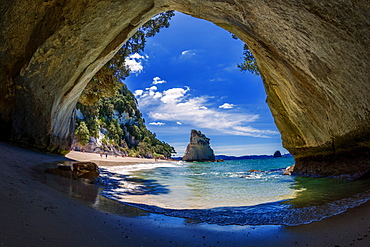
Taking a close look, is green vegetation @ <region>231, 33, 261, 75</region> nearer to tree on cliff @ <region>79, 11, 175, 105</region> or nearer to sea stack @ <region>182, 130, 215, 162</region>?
tree on cliff @ <region>79, 11, 175, 105</region>

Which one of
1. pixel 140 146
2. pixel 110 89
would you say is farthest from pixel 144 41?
pixel 140 146

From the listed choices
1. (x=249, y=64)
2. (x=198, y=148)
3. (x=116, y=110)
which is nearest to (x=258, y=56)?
(x=249, y=64)

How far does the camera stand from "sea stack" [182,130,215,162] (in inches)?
3447

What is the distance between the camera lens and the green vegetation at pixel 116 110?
507 inches

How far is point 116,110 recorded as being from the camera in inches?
2640

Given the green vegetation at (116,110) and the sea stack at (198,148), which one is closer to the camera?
the green vegetation at (116,110)

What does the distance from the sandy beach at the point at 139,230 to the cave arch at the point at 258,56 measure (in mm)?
3541

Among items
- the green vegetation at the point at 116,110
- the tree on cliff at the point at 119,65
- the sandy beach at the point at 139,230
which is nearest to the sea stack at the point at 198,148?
the green vegetation at the point at 116,110

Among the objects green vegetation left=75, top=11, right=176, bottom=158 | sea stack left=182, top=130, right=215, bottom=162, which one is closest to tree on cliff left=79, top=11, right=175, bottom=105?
green vegetation left=75, top=11, right=176, bottom=158

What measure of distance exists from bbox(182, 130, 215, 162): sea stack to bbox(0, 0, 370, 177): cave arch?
7564 centimetres

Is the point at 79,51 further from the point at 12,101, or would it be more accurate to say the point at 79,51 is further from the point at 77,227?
the point at 77,227

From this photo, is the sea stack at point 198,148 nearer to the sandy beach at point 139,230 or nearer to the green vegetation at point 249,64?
the green vegetation at point 249,64

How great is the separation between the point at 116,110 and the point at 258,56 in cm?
6350

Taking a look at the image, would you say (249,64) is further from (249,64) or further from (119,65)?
(119,65)
